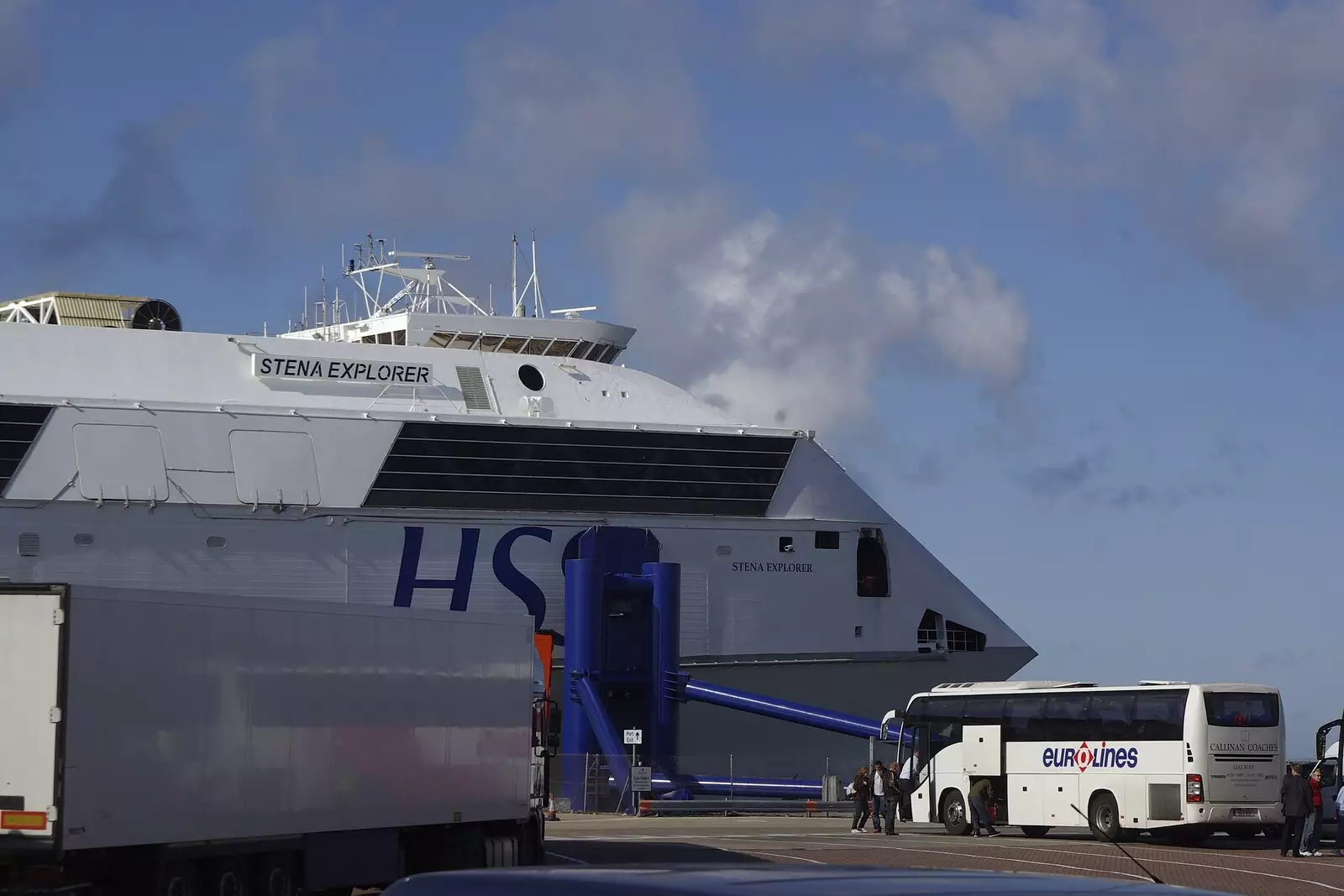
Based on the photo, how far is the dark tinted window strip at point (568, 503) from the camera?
37.9 m

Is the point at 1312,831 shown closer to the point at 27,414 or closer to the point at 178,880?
the point at 178,880

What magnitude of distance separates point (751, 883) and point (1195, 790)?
974 inches

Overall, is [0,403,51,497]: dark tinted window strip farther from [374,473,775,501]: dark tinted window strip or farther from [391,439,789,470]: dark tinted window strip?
[391,439,789,470]: dark tinted window strip

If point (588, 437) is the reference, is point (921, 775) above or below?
below

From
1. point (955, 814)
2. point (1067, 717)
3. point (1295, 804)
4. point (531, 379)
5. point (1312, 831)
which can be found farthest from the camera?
point (531, 379)

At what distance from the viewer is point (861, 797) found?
103 feet

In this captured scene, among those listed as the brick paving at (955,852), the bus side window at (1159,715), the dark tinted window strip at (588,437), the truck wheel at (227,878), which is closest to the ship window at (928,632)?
the dark tinted window strip at (588,437)

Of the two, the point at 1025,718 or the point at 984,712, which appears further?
the point at 984,712

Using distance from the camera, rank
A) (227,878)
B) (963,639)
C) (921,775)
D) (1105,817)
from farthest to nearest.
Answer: (963,639), (921,775), (1105,817), (227,878)

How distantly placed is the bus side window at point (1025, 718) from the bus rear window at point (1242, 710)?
2990 millimetres

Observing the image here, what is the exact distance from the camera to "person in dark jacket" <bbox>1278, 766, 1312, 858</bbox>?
86.0 feet

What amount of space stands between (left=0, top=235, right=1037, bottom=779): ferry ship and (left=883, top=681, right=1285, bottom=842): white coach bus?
9285 millimetres

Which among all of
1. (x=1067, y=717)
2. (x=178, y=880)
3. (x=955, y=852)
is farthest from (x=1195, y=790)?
(x=178, y=880)

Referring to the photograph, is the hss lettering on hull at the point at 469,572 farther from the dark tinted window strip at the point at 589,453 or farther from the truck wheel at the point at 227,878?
the truck wheel at the point at 227,878
